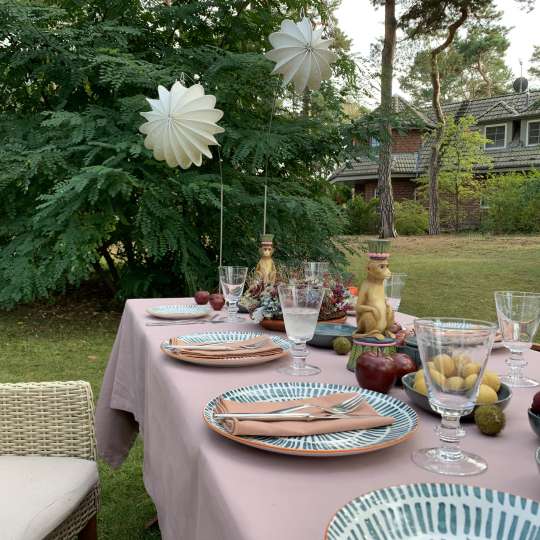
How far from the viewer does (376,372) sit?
137cm

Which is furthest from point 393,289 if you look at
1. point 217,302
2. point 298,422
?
point 298,422

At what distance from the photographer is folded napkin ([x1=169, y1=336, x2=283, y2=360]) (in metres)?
1.66

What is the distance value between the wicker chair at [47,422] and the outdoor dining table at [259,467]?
0.25 metres

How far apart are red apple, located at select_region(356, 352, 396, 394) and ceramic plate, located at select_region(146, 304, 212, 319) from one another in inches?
47.5

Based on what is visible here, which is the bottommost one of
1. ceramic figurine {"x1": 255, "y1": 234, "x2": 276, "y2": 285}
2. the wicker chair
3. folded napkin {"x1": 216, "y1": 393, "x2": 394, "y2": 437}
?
the wicker chair

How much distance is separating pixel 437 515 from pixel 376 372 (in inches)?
23.0

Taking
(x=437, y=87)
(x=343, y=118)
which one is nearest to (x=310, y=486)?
(x=343, y=118)

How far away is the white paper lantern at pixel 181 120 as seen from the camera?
3057 mm

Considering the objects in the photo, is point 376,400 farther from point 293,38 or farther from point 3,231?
point 3,231

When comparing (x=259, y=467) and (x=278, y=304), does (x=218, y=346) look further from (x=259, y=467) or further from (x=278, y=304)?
(x=259, y=467)

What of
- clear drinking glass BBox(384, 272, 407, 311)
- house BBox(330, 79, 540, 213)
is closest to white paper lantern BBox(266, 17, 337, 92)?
clear drinking glass BBox(384, 272, 407, 311)

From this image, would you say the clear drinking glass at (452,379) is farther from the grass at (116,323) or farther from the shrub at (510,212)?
the shrub at (510,212)

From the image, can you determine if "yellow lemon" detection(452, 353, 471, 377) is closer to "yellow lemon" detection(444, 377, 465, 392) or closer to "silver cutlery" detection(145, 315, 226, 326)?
"yellow lemon" detection(444, 377, 465, 392)

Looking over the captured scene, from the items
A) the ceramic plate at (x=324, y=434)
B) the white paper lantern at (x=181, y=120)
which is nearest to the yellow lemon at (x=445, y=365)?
the ceramic plate at (x=324, y=434)
